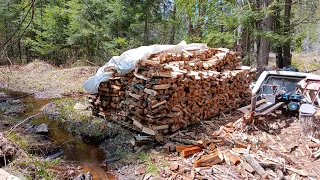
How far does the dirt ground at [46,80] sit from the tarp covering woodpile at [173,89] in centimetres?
442

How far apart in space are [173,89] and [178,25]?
388 inches

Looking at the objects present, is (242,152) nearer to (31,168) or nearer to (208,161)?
(208,161)

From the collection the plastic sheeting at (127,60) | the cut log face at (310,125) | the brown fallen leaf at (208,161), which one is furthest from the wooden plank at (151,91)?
the cut log face at (310,125)

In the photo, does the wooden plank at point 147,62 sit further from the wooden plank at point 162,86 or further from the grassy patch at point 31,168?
the grassy patch at point 31,168

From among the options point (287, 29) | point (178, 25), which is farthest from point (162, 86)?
point (178, 25)

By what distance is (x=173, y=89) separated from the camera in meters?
5.40

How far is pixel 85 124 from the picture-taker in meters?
6.81

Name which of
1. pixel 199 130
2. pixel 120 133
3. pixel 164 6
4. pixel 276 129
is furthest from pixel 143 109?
pixel 164 6

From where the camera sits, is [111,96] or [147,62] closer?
[147,62]

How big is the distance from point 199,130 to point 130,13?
8885 millimetres

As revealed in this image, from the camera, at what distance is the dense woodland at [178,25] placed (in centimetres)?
1040

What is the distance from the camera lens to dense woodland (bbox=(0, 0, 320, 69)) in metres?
10.4

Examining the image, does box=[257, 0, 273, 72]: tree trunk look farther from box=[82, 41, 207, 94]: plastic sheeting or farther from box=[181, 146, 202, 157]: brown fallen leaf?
box=[181, 146, 202, 157]: brown fallen leaf

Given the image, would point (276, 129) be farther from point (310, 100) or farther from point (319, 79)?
point (319, 79)
